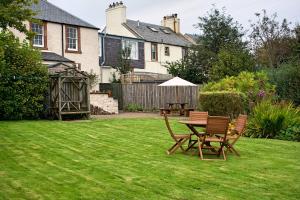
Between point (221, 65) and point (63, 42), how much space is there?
10638mm

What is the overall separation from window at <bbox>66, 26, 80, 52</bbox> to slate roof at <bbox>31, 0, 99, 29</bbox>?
449 mm

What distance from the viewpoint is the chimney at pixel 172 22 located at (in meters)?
46.6

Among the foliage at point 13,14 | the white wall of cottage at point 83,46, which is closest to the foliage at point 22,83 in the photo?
the white wall of cottage at point 83,46

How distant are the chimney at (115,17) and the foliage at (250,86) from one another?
67.1ft

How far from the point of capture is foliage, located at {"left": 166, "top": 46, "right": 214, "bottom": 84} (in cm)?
3203

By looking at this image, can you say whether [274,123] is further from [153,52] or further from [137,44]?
[153,52]

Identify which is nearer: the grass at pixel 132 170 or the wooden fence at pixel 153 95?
the grass at pixel 132 170

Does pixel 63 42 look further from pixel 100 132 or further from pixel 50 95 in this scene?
pixel 100 132

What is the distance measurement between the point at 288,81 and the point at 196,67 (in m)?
11.8

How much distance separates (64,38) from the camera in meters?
27.2

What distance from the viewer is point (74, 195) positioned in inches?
246

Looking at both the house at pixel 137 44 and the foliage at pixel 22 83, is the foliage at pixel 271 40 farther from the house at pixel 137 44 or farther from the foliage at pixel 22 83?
the foliage at pixel 22 83

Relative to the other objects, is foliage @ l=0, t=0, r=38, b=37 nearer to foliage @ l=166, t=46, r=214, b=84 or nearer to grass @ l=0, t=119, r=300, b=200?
grass @ l=0, t=119, r=300, b=200

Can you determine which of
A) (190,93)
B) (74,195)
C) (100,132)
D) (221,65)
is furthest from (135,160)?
(190,93)
